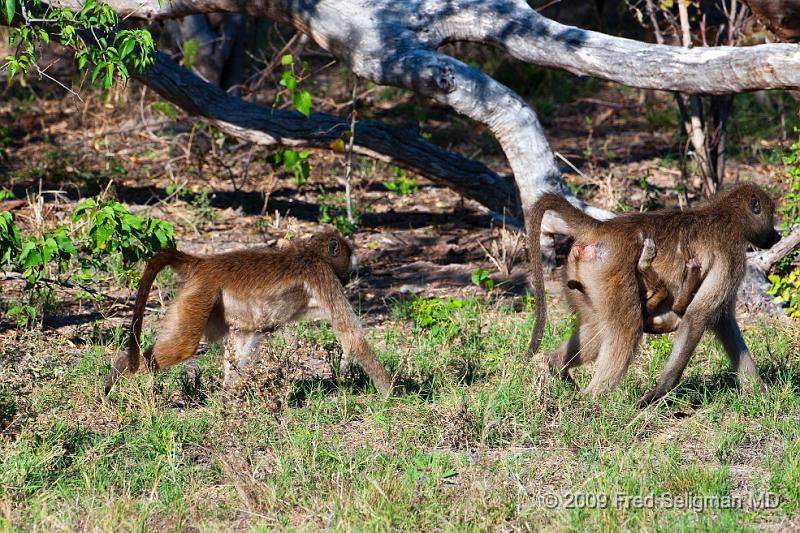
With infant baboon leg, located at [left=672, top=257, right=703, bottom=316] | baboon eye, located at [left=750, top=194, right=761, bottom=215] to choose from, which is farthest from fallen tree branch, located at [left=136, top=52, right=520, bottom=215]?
infant baboon leg, located at [left=672, top=257, right=703, bottom=316]

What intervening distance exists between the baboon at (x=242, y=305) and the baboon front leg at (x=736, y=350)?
1.83 m

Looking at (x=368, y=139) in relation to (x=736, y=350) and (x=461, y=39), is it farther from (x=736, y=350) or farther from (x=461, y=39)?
(x=736, y=350)

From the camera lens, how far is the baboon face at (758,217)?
560 cm

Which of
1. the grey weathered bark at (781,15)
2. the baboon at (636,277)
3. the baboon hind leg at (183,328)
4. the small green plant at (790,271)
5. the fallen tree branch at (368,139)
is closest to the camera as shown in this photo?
the baboon at (636,277)

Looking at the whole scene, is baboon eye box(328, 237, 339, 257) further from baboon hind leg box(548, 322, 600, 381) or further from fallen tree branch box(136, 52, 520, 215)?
fallen tree branch box(136, 52, 520, 215)

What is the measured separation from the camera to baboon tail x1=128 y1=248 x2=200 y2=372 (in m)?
5.23

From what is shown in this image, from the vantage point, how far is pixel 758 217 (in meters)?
5.61

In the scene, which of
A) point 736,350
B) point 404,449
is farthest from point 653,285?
point 404,449

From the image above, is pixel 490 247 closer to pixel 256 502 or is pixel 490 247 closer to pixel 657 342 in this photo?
pixel 657 342

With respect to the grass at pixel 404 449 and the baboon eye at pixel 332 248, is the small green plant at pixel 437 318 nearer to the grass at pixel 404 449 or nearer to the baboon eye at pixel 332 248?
the grass at pixel 404 449

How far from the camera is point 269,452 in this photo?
15.6 feet

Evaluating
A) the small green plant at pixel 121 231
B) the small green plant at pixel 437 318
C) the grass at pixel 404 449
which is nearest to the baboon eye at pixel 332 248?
the grass at pixel 404 449

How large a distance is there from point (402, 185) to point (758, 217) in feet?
16.4

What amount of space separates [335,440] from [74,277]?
345 cm
